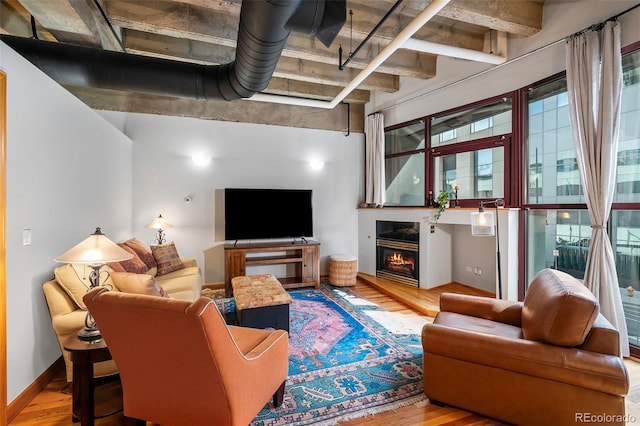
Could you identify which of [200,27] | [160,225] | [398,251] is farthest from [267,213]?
[200,27]

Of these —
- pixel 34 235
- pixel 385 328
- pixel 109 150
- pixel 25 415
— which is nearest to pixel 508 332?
pixel 385 328

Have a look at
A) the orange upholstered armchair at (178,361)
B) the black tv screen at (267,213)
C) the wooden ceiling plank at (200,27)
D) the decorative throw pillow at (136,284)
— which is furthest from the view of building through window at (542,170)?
the decorative throw pillow at (136,284)

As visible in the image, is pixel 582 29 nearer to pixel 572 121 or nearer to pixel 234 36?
pixel 572 121

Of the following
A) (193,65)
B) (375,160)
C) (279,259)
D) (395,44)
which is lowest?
(279,259)

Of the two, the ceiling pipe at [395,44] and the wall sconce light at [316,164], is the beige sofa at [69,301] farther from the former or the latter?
the wall sconce light at [316,164]

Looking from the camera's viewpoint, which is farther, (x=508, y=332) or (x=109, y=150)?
(x=109, y=150)

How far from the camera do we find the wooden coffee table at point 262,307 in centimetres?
281

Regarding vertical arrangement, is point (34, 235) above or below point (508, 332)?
above

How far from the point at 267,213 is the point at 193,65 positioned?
8.03ft

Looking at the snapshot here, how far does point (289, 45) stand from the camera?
11.2 feet

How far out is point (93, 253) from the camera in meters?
1.87

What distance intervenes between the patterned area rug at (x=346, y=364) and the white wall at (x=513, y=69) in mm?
3146

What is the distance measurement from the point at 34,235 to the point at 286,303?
2.07 metres

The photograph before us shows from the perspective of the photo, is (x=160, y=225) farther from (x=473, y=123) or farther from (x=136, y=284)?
(x=473, y=123)
